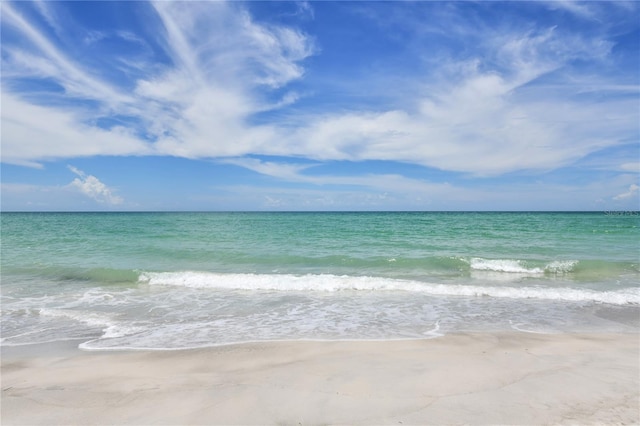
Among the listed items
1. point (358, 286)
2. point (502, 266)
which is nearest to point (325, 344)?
point (358, 286)

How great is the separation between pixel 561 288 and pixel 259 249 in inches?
579

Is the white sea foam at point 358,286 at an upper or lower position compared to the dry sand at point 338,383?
lower

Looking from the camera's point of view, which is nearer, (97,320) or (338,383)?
(338,383)

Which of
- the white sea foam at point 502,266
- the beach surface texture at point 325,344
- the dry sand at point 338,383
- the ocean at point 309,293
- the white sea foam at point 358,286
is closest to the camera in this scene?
the dry sand at point 338,383

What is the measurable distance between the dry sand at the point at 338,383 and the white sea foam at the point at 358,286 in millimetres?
4106

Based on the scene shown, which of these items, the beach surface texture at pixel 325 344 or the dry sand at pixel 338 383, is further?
the beach surface texture at pixel 325 344

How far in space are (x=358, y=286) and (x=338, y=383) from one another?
24.8ft

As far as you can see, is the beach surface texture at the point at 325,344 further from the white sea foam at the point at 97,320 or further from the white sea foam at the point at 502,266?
the white sea foam at the point at 502,266

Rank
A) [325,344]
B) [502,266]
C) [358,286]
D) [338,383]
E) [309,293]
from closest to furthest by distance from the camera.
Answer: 1. [338,383]
2. [325,344]
3. [309,293]
4. [358,286]
5. [502,266]

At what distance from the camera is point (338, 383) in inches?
193

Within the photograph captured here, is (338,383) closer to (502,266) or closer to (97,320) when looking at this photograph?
(97,320)

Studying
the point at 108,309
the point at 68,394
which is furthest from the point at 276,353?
the point at 108,309

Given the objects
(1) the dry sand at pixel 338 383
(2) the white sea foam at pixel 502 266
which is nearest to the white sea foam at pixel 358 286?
(2) the white sea foam at pixel 502 266

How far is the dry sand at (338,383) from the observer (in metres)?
4.12
